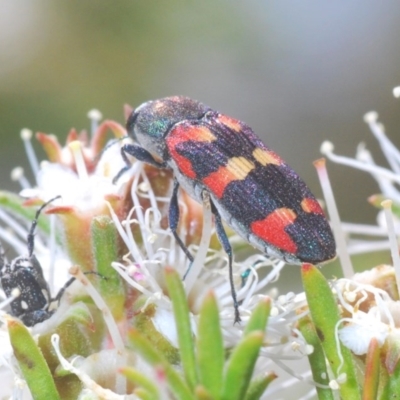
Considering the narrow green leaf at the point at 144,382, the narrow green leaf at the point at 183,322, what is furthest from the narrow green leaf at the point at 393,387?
the narrow green leaf at the point at 144,382

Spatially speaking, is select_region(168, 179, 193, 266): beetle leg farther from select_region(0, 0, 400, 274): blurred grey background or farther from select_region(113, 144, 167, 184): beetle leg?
select_region(0, 0, 400, 274): blurred grey background

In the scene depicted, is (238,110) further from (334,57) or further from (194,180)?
(194,180)

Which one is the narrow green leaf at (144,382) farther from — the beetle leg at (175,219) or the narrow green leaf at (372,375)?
the beetle leg at (175,219)

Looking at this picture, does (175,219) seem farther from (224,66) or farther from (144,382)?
(224,66)

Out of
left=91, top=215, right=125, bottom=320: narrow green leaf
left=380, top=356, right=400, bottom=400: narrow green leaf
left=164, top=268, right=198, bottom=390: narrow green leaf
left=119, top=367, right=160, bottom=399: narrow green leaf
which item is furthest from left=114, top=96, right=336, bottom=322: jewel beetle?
left=119, top=367, right=160, bottom=399: narrow green leaf

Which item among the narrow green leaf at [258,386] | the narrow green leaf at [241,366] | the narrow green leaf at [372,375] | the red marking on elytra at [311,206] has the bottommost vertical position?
the narrow green leaf at [372,375]

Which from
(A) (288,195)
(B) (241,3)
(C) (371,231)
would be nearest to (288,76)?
(B) (241,3)
